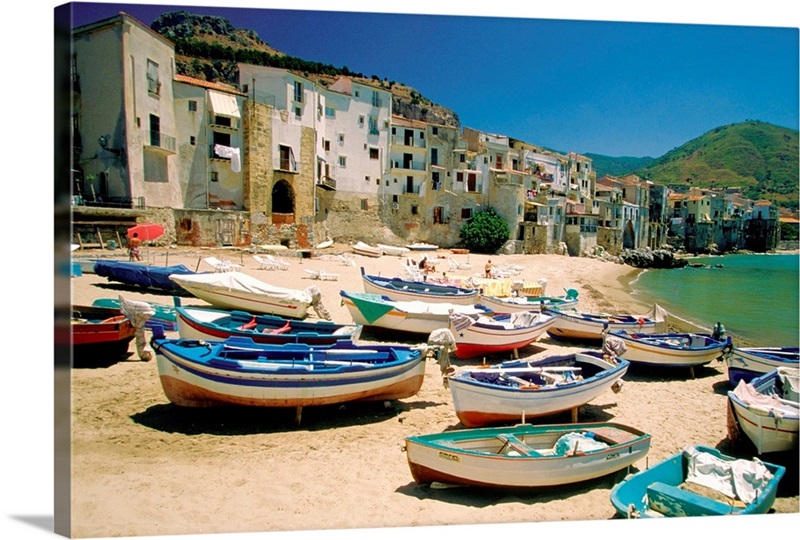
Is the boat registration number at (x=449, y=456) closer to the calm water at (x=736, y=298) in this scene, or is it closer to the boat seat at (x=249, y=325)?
the calm water at (x=736, y=298)

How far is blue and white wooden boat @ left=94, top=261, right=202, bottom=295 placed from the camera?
35.4 ft

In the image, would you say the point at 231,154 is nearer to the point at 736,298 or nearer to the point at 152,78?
the point at 152,78

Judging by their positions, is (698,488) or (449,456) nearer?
(449,456)

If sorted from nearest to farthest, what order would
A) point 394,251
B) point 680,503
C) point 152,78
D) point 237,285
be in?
point 680,503
point 237,285
point 152,78
point 394,251

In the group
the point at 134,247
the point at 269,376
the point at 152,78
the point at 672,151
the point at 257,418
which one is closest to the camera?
the point at 269,376

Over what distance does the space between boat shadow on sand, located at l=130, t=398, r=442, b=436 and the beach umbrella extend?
5.62m

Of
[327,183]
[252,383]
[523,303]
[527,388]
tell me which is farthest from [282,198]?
[527,388]

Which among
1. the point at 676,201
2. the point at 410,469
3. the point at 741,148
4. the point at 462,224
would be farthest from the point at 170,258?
the point at 676,201

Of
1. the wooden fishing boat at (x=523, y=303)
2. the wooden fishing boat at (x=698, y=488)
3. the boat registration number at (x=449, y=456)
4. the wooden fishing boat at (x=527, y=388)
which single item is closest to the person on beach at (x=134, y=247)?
the wooden fishing boat at (x=523, y=303)

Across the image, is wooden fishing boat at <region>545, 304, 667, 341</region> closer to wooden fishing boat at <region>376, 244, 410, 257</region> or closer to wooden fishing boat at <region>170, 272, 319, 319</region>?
wooden fishing boat at <region>170, 272, 319, 319</region>

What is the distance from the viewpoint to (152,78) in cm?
1240

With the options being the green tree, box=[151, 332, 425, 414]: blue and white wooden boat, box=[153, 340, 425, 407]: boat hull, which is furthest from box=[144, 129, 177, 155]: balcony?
the green tree

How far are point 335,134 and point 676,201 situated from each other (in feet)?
92.7

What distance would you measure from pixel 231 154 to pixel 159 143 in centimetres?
626
